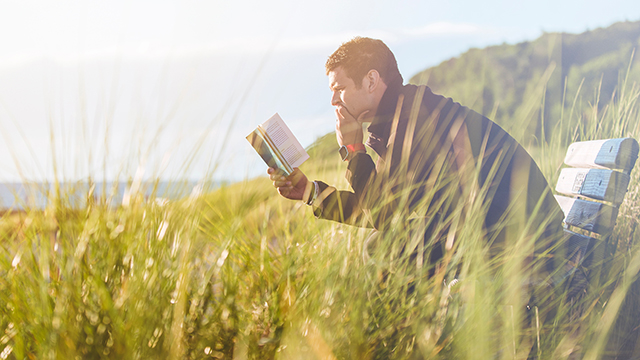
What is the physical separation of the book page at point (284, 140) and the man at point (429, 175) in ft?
0.28

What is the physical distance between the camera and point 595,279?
202 centimetres

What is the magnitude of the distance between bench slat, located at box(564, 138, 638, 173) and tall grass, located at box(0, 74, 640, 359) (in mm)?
1046

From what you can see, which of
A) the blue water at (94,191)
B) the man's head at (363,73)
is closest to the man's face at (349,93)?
the man's head at (363,73)

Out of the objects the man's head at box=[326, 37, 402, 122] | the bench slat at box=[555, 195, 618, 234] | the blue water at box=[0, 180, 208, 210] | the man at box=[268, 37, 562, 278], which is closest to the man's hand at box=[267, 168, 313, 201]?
the man at box=[268, 37, 562, 278]

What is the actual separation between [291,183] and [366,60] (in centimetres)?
83

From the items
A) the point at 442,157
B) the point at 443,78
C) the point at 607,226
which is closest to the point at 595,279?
the point at 607,226

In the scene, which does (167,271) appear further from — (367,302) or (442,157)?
(442,157)

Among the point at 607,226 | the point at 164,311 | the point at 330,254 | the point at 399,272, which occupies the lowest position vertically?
the point at 607,226

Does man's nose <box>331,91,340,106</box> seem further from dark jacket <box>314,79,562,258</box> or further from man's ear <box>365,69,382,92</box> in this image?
dark jacket <box>314,79,562,258</box>

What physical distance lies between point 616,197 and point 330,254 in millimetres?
1712

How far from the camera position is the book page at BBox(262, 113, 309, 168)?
5.78ft

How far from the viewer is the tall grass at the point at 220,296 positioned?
0.98 metres

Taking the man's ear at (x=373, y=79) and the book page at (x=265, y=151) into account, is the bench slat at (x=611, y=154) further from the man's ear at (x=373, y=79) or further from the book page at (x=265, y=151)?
the book page at (x=265, y=151)

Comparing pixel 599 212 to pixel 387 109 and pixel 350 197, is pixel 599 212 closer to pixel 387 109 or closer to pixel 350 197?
pixel 387 109
